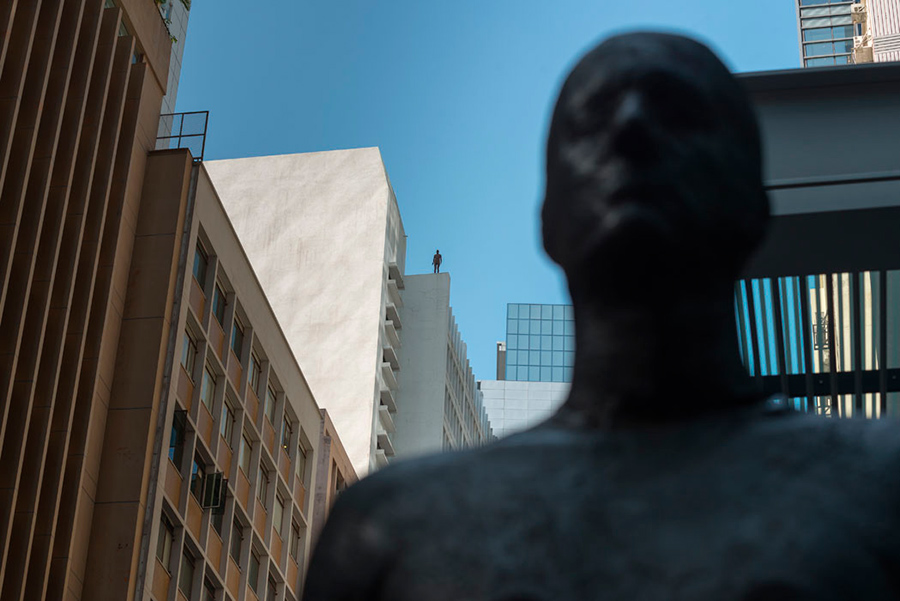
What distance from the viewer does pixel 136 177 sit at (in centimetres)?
3145

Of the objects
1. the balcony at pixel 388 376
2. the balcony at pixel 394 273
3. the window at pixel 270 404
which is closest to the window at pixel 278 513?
the window at pixel 270 404

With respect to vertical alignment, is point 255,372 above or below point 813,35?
below

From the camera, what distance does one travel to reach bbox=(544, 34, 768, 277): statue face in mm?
2059

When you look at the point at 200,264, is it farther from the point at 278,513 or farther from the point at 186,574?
the point at 278,513

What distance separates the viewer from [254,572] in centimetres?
3762

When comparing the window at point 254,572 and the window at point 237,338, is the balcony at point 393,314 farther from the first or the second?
the window at point 254,572

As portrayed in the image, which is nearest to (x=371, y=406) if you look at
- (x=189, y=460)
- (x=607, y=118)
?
(x=189, y=460)

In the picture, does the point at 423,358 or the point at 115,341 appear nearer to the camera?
the point at 115,341

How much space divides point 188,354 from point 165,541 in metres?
5.12

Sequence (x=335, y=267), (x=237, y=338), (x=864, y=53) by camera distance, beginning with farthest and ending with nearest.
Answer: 1. (x=864, y=53)
2. (x=335, y=267)
3. (x=237, y=338)

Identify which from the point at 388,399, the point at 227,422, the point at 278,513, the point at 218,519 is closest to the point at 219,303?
the point at 227,422

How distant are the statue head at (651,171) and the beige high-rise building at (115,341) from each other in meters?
22.5

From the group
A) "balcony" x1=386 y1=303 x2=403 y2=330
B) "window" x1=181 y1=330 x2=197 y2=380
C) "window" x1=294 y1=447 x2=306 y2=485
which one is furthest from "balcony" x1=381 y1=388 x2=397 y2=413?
"window" x1=181 y1=330 x2=197 y2=380

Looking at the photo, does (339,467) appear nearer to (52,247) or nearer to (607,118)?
(52,247)
